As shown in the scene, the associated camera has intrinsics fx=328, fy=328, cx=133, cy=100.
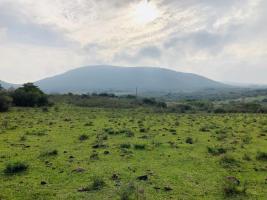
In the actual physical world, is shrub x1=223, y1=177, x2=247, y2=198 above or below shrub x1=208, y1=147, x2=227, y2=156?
below

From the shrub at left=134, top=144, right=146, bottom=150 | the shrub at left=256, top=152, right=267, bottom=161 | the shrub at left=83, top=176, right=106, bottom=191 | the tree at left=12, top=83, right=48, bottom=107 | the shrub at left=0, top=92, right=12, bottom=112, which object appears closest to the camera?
the shrub at left=83, top=176, right=106, bottom=191

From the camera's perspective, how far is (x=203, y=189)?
47.6 ft

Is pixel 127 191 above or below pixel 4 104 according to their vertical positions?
below

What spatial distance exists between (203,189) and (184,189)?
0.86m

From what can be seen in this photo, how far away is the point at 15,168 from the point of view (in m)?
17.0

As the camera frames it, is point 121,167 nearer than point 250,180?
No

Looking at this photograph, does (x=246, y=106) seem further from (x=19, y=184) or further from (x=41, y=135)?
(x=19, y=184)

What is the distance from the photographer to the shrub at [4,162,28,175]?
1673cm

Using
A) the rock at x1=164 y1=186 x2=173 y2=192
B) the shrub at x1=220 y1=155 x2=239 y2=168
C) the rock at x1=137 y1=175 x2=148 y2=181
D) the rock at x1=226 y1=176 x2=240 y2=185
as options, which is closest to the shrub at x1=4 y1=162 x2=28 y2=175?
the rock at x1=137 y1=175 x2=148 y2=181

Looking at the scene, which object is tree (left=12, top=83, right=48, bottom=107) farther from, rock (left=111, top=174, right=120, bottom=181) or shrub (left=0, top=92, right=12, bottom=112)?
rock (left=111, top=174, right=120, bottom=181)

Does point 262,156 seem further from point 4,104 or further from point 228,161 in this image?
point 4,104

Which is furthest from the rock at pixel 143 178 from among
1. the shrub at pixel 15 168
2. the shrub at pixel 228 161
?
the shrub at pixel 15 168

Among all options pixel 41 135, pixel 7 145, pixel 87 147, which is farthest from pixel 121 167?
pixel 41 135

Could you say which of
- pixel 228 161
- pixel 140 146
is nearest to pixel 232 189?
pixel 228 161
